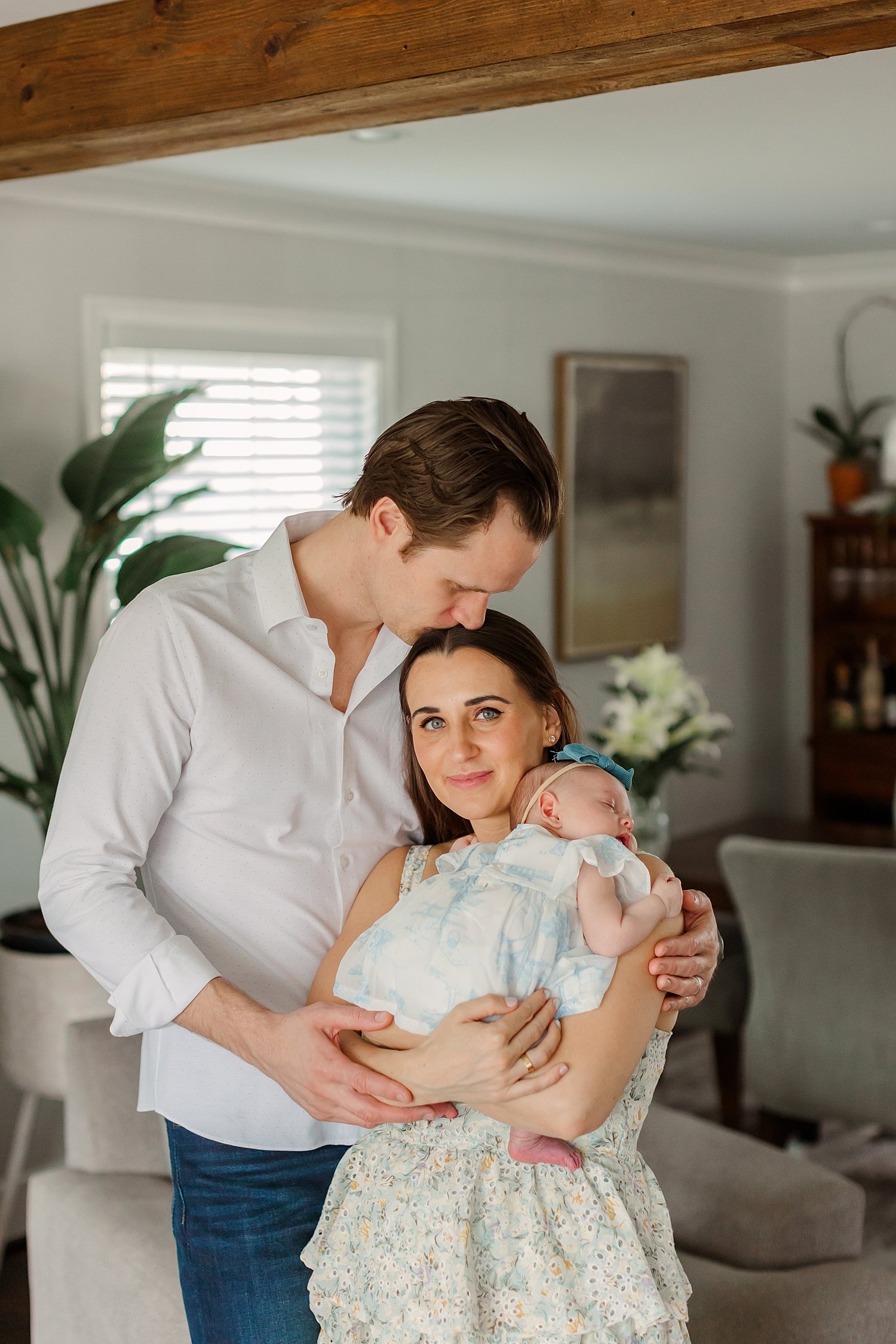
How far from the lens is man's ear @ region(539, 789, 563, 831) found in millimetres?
1618

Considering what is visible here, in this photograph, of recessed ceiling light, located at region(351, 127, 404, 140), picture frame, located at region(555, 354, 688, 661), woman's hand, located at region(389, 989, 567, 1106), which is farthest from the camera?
picture frame, located at region(555, 354, 688, 661)

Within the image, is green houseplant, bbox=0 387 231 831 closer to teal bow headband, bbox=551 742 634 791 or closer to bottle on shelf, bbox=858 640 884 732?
teal bow headband, bbox=551 742 634 791

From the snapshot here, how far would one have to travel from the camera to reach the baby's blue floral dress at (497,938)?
152cm

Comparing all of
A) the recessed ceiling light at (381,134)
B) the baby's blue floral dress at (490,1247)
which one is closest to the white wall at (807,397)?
the recessed ceiling light at (381,134)

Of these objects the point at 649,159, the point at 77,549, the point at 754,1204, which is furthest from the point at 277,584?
the point at 649,159

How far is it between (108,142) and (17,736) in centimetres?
189

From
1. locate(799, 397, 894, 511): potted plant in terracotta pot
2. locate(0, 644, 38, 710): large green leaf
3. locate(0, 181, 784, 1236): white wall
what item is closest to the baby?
locate(0, 181, 784, 1236): white wall

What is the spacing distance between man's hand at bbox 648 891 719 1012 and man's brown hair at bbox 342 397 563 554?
1.61 ft

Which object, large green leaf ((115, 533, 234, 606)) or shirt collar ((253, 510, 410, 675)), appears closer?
shirt collar ((253, 510, 410, 675))

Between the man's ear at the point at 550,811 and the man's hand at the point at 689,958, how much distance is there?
18 cm

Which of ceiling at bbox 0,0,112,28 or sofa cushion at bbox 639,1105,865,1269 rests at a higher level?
ceiling at bbox 0,0,112,28

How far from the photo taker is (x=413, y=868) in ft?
5.90

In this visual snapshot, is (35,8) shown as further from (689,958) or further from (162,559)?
(689,958)

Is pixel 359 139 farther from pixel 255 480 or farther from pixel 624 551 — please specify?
pixel 624 551
